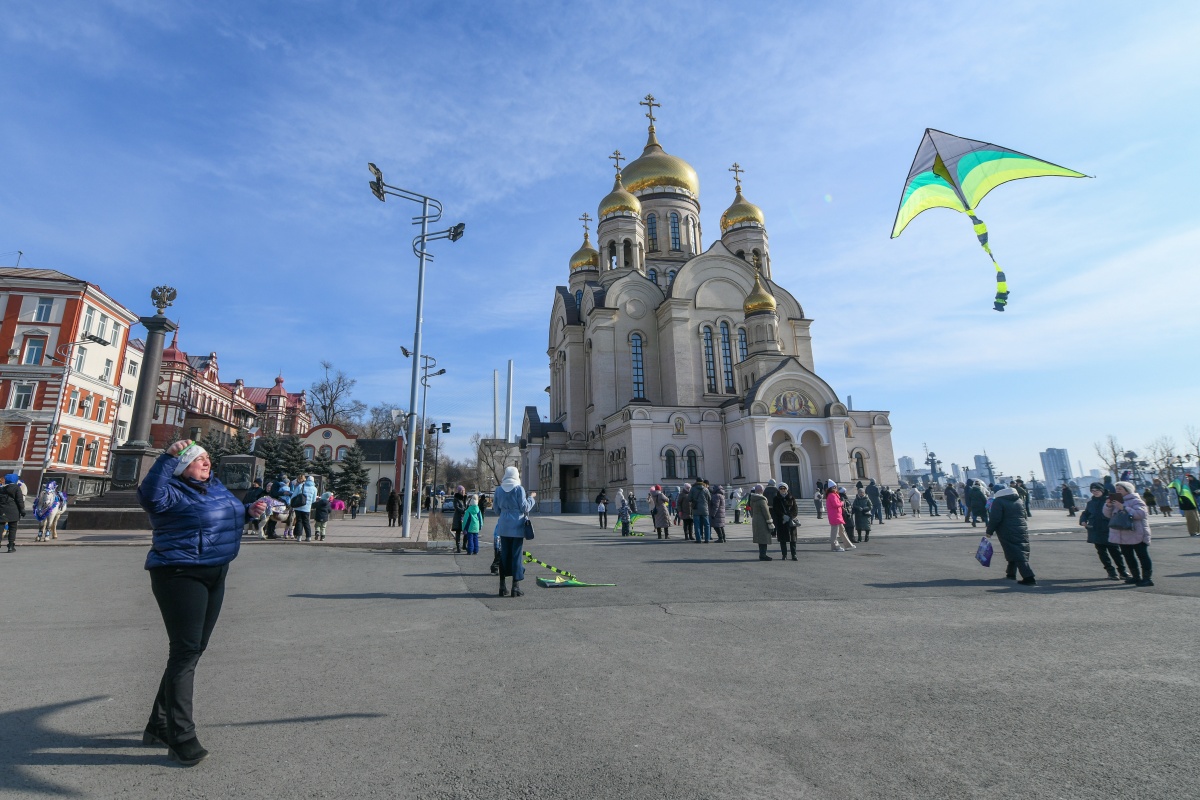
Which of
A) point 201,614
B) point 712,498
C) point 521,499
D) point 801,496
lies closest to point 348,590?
point 521,499

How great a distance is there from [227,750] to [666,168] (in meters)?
48.2

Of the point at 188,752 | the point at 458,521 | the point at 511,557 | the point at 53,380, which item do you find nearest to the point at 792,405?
the point at 458,521

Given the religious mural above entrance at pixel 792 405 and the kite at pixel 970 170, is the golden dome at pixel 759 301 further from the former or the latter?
the kite at pixel 970 170

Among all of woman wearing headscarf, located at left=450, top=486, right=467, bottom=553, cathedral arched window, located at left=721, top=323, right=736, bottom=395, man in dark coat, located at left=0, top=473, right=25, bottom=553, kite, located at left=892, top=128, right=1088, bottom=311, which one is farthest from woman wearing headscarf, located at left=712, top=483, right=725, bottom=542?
cathedral arched window, located at left=721, top=323, right=736, bottom=395

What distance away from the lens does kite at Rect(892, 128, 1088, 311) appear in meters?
6.89

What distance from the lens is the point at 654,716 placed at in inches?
139

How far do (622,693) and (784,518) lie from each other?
882cm

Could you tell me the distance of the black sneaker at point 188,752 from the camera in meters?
2.91

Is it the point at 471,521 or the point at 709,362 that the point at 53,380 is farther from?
the point at 709,362

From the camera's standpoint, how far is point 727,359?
40406 mm

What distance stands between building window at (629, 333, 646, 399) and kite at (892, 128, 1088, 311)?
1284 inches

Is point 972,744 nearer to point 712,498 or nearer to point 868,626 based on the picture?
point 868,626

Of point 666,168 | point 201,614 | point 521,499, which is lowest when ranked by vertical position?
point 201,614

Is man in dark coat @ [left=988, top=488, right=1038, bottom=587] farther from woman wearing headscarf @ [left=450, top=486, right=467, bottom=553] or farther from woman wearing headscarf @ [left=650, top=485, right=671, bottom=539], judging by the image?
woman wearing headscarf @ [left=450, top=486, right=467, bottom=553]
